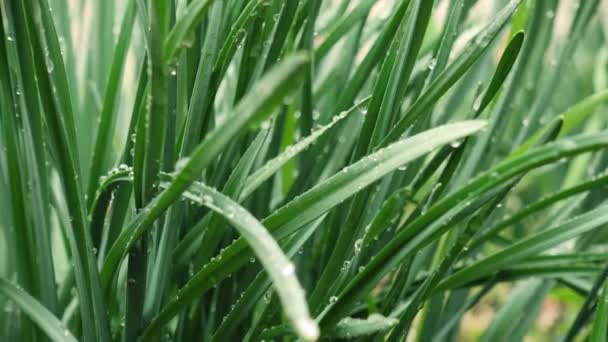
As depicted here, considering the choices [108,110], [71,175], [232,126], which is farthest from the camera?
[108,110]

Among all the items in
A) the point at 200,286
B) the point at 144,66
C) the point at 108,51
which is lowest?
the point at 200,286

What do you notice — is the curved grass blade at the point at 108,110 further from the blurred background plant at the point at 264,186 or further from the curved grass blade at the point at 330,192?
the curved grass blade at the point at 330,192

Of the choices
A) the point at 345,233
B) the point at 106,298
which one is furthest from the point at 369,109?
the point at 106,298

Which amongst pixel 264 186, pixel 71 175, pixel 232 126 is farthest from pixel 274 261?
pixel 264 186

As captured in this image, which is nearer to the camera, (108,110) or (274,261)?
(274,261)

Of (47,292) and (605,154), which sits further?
(605,154)

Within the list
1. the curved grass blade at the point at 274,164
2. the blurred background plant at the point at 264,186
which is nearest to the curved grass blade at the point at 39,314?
the blurred background plant at the point at 264,186

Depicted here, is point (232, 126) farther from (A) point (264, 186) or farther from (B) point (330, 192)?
(A) point (264, 186)

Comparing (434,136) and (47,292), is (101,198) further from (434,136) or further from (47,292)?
(434,136)
